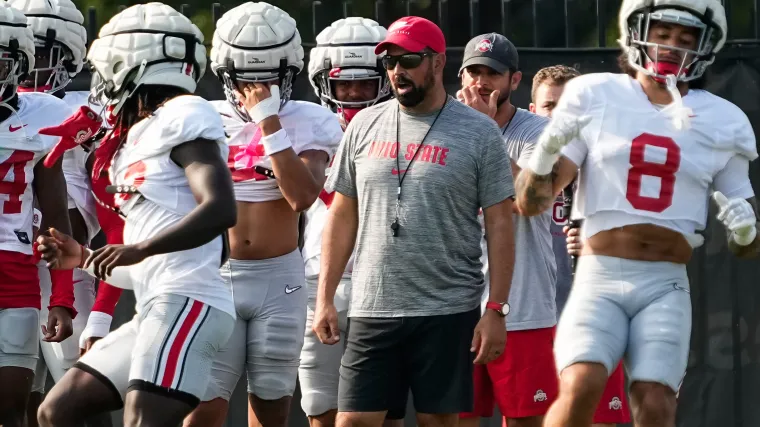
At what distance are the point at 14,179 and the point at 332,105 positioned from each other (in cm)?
157

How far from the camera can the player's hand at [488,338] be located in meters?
5.91

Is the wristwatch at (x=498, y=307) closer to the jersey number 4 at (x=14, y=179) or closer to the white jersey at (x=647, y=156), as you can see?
the white jersey at (x=647, y=156)

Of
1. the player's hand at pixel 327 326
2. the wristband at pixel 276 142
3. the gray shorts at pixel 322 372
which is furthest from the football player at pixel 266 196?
the player's hand at pixel 327 326

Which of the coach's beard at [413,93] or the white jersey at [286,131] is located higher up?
the coach's beard at [413,93]

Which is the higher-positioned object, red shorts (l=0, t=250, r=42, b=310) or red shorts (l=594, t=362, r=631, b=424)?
red shorts (l=0, t=250, r=42, b=310)

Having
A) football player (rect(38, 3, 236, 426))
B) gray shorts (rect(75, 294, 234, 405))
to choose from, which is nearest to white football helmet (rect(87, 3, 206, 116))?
football player (rect(38, 3, 236, 426))

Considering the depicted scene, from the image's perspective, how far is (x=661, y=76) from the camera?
5.96 m

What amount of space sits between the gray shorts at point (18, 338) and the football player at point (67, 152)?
736 mm

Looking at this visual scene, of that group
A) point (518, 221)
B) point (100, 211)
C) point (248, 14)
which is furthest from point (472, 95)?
point (100, 211)

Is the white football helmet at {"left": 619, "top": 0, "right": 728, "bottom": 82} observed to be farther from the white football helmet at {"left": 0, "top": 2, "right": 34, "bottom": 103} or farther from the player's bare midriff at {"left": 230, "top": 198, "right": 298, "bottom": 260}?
the white football helmet at {"left": 0, "top": 2, "right": 34, "bottom": 103}

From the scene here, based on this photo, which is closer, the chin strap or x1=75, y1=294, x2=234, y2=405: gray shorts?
x1=75, y1=294, x2=234, y2=405: gray shorts

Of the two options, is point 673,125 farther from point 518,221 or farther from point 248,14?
point 248,14

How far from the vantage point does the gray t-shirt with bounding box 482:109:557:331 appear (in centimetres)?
676

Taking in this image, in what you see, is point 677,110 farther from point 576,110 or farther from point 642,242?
point 642,242
